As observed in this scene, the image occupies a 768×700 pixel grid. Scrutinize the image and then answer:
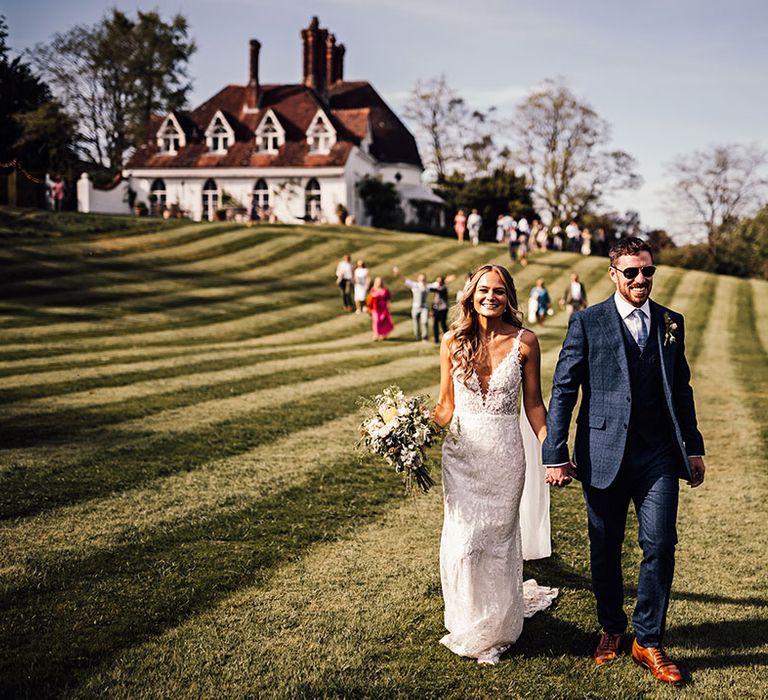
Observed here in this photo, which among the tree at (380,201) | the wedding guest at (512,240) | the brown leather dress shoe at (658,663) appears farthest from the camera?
the tree at (380,201)

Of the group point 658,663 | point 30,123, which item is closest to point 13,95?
point 30,123

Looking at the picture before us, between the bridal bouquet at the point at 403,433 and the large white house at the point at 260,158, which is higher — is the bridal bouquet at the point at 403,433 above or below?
below

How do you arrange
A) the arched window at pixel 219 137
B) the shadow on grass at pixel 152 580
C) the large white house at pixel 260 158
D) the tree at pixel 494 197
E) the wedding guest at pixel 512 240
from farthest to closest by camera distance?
the tree at pixel 494 197 → the arched window at pixel 219 137 → the large white house at pixel 260 158 → the wedding guest at pixel 512 240 → the shadow on grass at pixel 152 580

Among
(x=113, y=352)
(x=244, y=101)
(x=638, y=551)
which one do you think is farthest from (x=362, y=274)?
(x=244, y=101)

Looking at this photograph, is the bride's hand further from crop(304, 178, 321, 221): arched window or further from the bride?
crop(304, 178, 321, 221): arched window

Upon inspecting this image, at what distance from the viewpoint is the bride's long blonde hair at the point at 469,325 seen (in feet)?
16.5

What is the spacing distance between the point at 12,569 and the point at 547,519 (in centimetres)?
439

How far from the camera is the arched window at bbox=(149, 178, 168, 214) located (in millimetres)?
53719

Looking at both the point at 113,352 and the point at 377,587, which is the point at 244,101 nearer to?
the point at 113,352

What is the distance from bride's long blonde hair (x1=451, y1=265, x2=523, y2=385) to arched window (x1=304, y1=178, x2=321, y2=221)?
48.5 m

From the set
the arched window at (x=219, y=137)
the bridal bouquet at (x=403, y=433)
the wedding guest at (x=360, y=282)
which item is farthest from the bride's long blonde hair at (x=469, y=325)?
the arched window at (x=219, y=137)

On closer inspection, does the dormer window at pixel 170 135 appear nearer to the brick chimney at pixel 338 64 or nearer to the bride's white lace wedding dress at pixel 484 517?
the brick chimney at pixel 338 64

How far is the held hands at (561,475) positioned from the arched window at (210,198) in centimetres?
5177

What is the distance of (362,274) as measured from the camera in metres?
26.7
